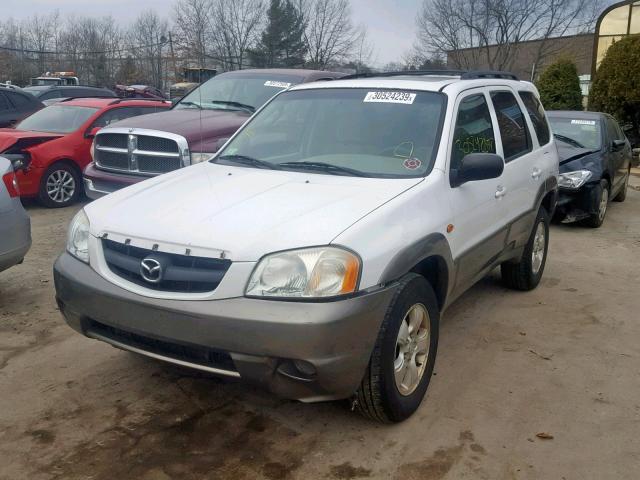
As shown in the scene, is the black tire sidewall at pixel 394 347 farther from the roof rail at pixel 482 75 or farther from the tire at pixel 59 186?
the tire at pixel 59 186

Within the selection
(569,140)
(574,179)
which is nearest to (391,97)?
(574,179)

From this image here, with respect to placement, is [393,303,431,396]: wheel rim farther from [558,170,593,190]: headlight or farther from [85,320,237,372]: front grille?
[558,170,593,190]: headlight

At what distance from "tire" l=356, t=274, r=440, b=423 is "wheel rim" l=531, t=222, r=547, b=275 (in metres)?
2.34

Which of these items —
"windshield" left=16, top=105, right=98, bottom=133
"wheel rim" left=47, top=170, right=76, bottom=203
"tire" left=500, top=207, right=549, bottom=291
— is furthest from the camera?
"windshield" left=16, top=105, right=98, bottom=133

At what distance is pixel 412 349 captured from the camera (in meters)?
3.41

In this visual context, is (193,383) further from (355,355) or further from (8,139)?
(8,139)

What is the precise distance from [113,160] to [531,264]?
4920 mm

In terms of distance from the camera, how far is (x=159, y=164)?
23.6 feet

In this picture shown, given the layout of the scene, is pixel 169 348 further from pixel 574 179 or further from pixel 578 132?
pixel 578 132

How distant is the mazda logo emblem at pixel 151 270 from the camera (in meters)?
2.99

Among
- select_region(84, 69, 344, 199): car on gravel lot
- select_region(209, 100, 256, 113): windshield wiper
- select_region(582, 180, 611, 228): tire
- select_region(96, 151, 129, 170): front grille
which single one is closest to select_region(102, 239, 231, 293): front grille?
select_region(84, 69, 344, 199): car on gravel lot

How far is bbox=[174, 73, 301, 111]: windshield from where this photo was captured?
26.8 ft

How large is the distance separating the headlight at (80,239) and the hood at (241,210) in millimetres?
67

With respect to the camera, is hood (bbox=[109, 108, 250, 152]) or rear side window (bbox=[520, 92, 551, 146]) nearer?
rear side window (bbox=[520, 92, 551, 146])
